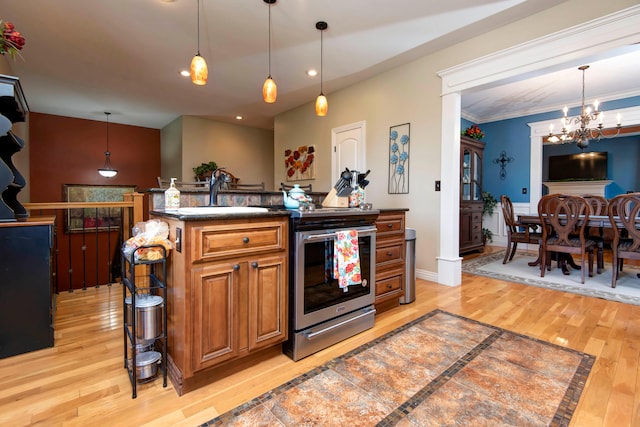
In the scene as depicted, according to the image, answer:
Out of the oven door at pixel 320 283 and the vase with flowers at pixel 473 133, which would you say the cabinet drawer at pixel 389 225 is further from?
the vase with flowers at pixel 473 133

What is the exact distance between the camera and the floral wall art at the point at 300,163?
5.56m

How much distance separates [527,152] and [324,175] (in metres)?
4.26

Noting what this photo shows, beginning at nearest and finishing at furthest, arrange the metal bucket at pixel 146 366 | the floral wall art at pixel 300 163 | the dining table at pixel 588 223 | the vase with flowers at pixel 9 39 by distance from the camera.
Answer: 1. the metal bucket at pixel 146 366
2. the vase with flowers at pixel 9 39
3. the dining table at pixel 588 223
4. the floral wall art at pixel 300 163

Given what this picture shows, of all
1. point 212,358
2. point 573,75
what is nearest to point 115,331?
point 212,358

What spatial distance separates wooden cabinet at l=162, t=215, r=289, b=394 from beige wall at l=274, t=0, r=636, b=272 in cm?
250

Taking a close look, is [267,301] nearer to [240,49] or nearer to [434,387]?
[434,387]

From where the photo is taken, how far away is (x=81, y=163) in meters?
6.76

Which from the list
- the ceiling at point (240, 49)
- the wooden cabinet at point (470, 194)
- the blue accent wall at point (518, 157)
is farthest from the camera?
the blue accent wall at point (518, 157)

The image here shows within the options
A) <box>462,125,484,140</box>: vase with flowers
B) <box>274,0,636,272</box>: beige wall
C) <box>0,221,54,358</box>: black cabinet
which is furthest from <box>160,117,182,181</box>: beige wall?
<box>462,125,484,140</box>: vase with flowers

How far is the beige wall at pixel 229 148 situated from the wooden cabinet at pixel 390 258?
5235mm

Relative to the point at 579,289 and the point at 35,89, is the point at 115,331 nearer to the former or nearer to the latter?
the point at 579,289

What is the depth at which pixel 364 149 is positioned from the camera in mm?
4543

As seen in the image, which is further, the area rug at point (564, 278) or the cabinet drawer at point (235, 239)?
the area rug at point (564, 278)

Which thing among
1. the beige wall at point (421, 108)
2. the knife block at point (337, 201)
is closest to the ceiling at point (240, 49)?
the beige wall at point (421, 108)
